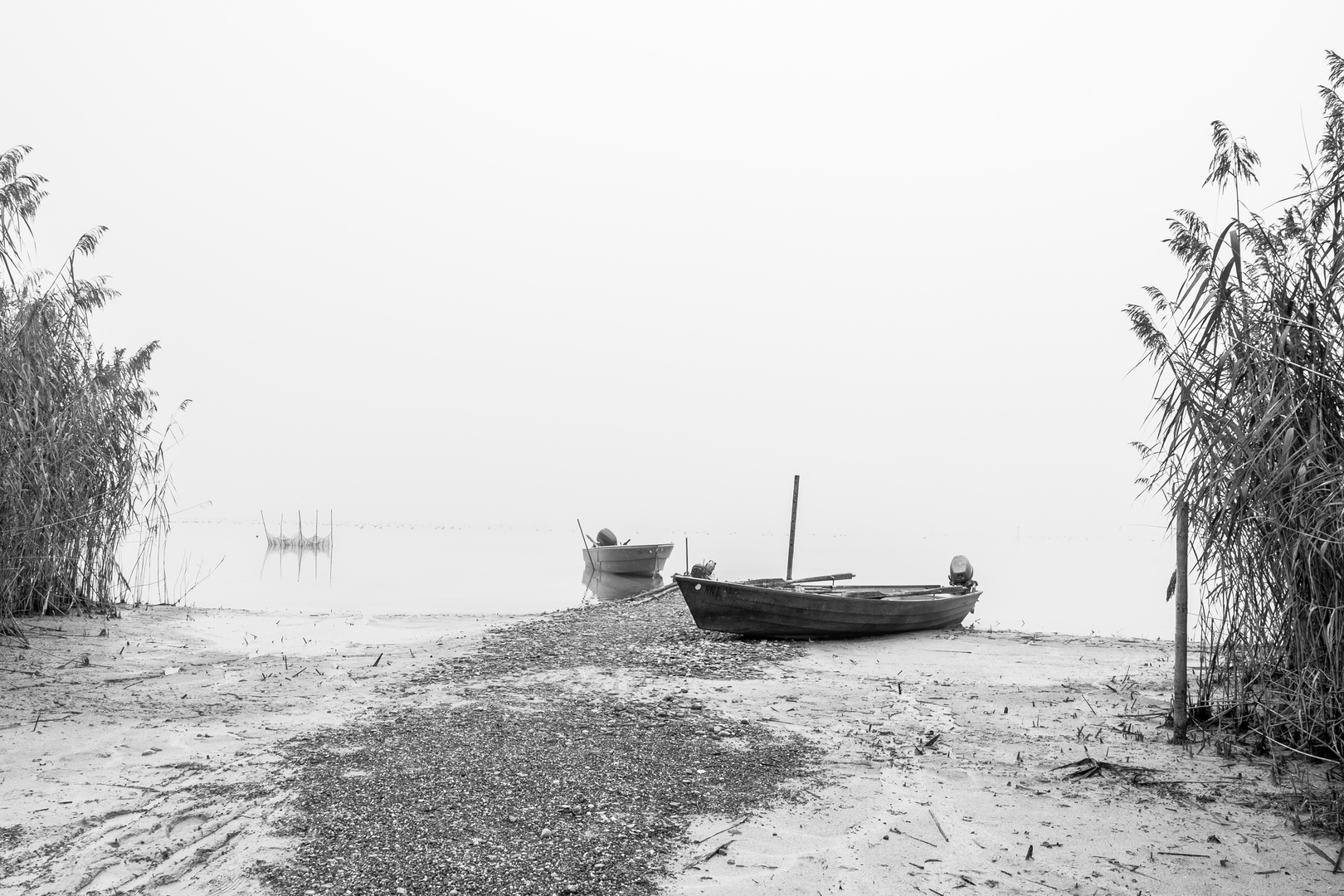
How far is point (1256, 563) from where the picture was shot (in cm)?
561

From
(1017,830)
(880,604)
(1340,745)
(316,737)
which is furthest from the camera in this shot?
(880,604)

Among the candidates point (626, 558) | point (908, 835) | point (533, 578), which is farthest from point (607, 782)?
point (533, 578)

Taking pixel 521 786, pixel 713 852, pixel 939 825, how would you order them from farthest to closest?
pixel 521 786 < pixel 939 825 < pixel 713 852

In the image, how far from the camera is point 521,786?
5.41 metres

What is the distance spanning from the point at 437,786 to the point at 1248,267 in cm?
676

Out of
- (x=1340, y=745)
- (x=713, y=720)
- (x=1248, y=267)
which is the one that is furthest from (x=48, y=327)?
(x=1340, y=745)

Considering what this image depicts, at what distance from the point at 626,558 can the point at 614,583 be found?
1.29m

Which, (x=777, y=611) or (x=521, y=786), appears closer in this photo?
(x=521, y=786)

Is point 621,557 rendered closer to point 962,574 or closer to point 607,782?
point 962,574

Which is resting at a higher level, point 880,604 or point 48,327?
point 48,327

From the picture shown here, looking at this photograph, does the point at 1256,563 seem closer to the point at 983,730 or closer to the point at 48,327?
the point at 983,730

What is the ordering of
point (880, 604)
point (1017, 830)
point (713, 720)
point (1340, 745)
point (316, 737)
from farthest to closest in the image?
point (880, 604), point (713, 720), point (316, 737), point (1340, 745), point (1017, 830)

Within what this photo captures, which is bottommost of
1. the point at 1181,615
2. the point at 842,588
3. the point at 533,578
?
the point at 533,578

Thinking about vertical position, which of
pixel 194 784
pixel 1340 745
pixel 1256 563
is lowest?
pixel 194 784
